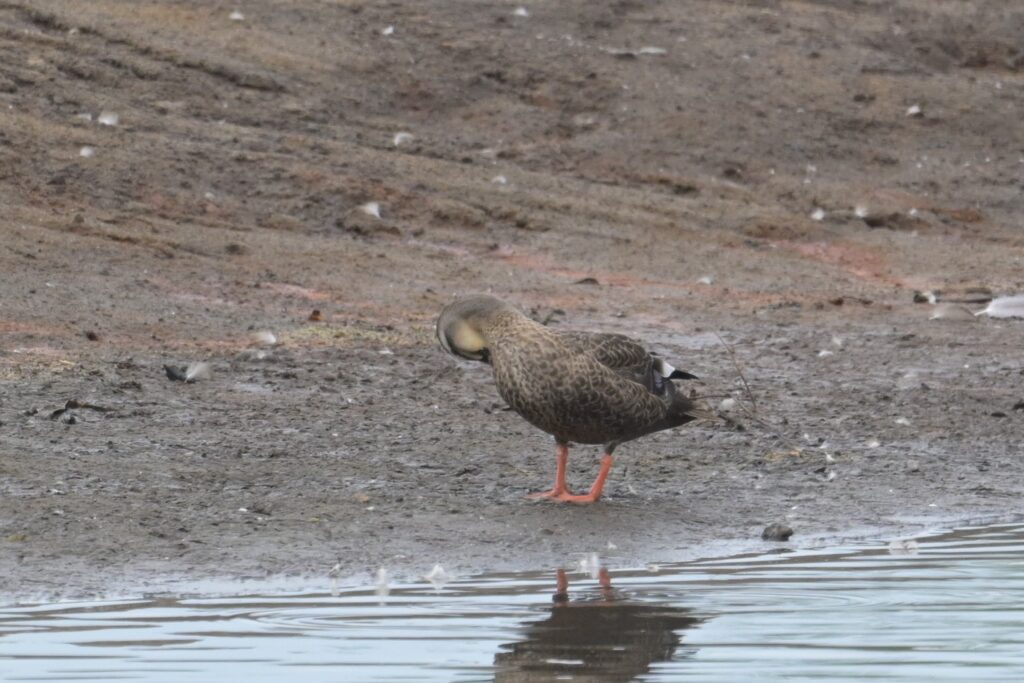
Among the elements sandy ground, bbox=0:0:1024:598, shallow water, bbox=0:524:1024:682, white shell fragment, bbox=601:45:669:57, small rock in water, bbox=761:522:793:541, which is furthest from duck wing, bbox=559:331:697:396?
white shell fragment, bbox=601:45:669:57

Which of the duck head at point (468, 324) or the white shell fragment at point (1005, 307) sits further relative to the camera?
the white shell fragment at point (1005, 307)

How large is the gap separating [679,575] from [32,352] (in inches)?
202

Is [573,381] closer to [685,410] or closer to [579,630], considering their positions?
[685,410]

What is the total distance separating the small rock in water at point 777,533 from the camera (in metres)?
7.55

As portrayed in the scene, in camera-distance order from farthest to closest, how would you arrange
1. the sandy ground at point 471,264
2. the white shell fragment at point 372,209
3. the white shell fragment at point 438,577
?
the white shell fragment at point 372,209 < the sandy ground at point 471,264 < the white shell fragment at point 438,577

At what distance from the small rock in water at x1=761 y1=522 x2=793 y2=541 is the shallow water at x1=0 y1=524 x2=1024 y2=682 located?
469 mm

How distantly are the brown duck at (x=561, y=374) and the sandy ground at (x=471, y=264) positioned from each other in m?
0.38

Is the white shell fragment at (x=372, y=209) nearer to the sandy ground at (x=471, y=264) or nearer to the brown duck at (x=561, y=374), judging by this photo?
the sandy ground at (x=471, y=264)

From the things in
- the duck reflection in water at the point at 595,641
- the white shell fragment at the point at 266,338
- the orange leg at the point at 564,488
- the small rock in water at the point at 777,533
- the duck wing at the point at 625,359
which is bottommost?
the duck reflection in water at the point at 595,641

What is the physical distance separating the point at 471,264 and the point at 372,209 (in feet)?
3.94

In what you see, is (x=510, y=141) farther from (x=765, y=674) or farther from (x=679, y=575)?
(x=765, y=674)

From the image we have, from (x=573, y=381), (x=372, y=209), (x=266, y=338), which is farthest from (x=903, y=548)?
(x=372, y=209)

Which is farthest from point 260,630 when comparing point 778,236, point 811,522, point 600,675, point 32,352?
point 778,236

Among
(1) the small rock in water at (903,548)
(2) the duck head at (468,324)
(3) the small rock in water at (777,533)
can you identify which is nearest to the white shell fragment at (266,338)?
(2) the duck head at (468,324)
